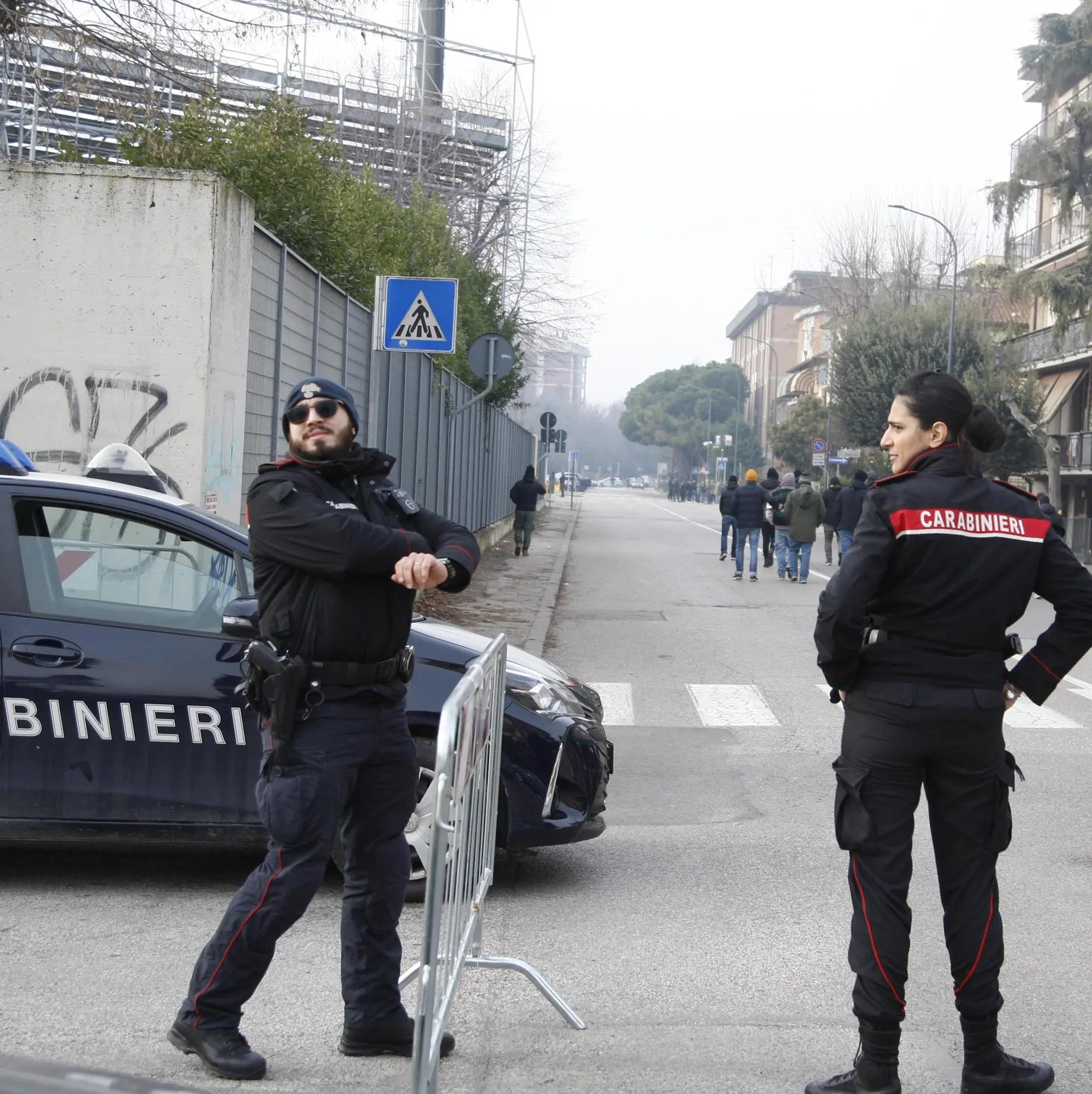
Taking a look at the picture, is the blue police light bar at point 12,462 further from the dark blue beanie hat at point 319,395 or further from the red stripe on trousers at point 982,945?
the red stripe on trousers at point 982,945

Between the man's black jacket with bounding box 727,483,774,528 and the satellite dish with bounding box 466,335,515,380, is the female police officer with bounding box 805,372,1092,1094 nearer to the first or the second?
the satellite dish with bounding box 466,335,515,380

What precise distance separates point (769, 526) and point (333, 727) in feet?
75.0

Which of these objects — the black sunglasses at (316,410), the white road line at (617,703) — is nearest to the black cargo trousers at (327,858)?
the black sunglasses at (316,410)

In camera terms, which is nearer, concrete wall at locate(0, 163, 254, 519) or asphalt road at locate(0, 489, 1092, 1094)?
asphalt road at locate(0, 489, 1092, 1094)

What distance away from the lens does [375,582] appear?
152 inches

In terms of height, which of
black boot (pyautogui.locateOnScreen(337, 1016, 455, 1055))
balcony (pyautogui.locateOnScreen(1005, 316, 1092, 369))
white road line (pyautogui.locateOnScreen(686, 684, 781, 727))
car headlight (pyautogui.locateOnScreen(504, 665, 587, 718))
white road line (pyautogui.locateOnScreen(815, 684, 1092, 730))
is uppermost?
balcony (pyautogui.locateOnScreen(1005, 316, 1092, 369))

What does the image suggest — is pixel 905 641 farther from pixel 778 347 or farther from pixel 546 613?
pixel 778 347

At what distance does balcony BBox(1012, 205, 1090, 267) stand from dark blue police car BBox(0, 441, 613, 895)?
129ft

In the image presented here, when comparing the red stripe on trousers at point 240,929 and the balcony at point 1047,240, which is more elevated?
the balcony at point 1047,240

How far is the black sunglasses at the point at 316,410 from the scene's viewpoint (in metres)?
3.90

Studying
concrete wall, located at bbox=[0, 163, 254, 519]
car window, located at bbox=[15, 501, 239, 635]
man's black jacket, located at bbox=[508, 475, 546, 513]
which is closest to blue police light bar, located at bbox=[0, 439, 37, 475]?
car window, located at bbox=[15, 501, 239, 635]

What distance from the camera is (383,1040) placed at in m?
3.97

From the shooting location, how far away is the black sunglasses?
3.90 meters

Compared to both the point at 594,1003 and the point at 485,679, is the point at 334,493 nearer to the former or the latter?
the point at 485,679
